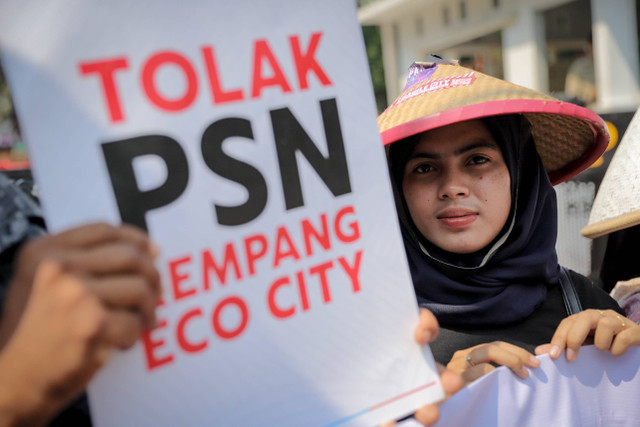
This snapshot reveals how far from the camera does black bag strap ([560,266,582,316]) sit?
1.26 metres

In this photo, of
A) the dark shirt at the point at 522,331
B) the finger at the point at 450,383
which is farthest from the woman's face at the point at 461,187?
the finger at the point at 450,383

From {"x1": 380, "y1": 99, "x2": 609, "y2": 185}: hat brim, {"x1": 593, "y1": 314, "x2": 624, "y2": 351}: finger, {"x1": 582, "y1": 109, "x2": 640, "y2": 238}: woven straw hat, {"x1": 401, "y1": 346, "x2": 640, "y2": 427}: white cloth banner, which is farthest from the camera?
{"x1": 582, "y1": 109, "x2": 640, "y2": 238}: woven straw hat

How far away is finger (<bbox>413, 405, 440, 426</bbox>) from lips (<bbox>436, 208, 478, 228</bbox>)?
1.85ft

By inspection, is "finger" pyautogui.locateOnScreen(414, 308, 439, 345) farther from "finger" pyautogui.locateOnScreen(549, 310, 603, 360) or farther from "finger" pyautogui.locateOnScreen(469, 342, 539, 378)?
"finger" pyautogui.locateOnScreen(549, 310, 603, 360)

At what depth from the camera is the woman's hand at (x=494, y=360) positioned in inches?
34.0

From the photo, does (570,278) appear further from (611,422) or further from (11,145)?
(11,145)

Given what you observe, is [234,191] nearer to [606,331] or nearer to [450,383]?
[450,383]

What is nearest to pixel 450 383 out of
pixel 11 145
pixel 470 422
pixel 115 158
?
pixel 470 422

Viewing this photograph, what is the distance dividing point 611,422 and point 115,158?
2.99 feet

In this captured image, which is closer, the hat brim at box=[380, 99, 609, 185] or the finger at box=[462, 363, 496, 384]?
the finger at box=[462, 363, 496, 384]

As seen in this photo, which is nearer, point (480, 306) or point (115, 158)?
point (115, 158)

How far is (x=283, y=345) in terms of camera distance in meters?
0.65

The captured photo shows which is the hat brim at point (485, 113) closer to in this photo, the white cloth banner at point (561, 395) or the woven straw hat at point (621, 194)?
the woven straw hat at point (621, 194)

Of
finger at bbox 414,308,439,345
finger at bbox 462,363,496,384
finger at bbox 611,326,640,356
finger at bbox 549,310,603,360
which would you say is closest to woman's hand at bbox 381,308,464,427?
finger at bbox 414,308,439,345
